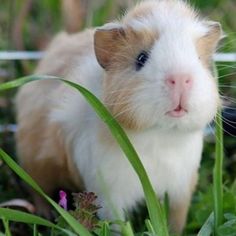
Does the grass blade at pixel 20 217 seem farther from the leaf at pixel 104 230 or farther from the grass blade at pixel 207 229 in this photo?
the grass blade at pixel 207 229

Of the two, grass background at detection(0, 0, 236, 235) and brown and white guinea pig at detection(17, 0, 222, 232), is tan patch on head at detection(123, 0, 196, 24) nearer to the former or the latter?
brown and white guinea pig at detection(17, 0, 222, 232)

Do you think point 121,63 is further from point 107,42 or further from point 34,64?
point 34,64

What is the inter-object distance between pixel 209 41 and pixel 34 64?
71.4 inches

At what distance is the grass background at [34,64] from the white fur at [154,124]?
9.8 inches

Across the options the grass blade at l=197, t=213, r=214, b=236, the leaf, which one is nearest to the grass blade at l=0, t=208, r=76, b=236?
the leaf

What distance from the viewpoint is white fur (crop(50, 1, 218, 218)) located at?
2.63m

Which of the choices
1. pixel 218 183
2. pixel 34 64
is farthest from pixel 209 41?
pixel 34 64

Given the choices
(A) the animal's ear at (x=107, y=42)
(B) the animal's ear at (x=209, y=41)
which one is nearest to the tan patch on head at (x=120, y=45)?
(A) the animal's ear at (x=107, y=42)

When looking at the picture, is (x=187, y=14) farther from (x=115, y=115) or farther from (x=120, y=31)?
(x=115, y=115)

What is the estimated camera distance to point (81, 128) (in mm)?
3098

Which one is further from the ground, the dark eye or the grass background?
the dark eye

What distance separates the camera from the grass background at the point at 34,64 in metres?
3.39

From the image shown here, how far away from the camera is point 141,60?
107 inches

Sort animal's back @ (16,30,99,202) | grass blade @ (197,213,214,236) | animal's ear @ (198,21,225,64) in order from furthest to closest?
animal's back @ (16,30,99,202), animal's ear @ (198,21,225,64), grass blade @ (197,213,214,236)
